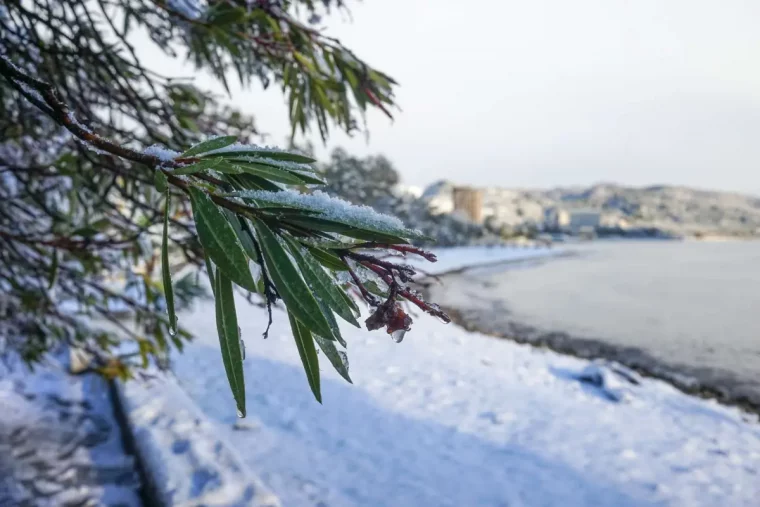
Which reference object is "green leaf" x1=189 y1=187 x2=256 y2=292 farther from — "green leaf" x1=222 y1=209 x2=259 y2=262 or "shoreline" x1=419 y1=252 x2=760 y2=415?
"shoreline" x1=419 y1=252 x2=760 y2=415

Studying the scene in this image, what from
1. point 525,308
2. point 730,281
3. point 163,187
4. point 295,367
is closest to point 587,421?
point 295,367

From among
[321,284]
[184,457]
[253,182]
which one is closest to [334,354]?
[321,284]

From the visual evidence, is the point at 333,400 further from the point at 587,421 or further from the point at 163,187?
the point at 163,187

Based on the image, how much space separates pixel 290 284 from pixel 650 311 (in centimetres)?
1510

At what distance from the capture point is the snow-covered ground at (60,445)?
115 inches

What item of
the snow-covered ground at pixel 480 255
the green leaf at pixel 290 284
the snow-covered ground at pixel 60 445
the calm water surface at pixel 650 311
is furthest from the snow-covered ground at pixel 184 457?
the snow-covered ground at pixel 480 255

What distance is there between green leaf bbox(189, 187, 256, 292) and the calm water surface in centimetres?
934

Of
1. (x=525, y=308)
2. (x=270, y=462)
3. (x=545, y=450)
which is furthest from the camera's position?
(x=525, y=308)

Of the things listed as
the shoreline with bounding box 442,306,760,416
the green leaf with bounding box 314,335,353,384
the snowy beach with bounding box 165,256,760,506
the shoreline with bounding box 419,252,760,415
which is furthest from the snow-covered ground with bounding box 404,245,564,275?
the green leaf with bounding box 314,335,353,384

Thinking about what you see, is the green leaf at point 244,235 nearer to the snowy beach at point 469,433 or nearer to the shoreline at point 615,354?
the snowy beach at point 469,433

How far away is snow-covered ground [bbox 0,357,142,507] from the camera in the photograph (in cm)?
293

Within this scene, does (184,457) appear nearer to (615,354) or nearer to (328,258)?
(328,258)

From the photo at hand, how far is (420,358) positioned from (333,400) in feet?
7.70

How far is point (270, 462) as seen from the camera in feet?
12.5
